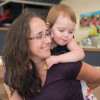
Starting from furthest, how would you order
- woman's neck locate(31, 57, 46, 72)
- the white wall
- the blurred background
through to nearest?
the white wall < the blurred background < woman's neck locate(31, 57, 46, 72)

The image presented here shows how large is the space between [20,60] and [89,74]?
1.47ft

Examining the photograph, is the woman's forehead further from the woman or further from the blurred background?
the blurred background

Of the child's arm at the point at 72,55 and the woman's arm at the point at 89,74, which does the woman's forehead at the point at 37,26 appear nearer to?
the child's arm at the point at 72,55

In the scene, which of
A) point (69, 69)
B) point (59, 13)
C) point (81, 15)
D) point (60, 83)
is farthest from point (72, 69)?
point (81, 15)

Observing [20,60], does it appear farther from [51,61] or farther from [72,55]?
[72,55]

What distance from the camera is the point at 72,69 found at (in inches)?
47.1

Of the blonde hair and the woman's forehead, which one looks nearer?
the woman's forehead

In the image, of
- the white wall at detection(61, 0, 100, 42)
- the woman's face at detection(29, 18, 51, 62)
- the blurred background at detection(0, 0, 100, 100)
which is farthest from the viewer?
the white wall at detection(61, 0, 100, 42)

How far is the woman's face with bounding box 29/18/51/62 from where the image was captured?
1.19 metres

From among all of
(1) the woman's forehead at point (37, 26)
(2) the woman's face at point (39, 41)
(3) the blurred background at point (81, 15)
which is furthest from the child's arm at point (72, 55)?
(3) the blurred background at point (81, 15)

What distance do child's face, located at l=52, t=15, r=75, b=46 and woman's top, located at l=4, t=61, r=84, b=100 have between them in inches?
8.2

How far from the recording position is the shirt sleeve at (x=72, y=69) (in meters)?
1.20

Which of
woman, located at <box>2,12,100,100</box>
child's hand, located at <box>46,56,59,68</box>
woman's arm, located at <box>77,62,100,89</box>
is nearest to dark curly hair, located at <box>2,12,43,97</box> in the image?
woman, located at <box>2,12,100,100</box>

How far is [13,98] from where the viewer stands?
1.40 metres
